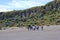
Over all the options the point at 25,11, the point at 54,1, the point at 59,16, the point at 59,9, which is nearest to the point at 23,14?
the point at 25,11

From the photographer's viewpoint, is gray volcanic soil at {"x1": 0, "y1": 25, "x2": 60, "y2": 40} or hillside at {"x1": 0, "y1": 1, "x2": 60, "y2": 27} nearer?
gray volcanic soil at {"x1": 0, "y1": 25, "x2": 60, "y2": 40}

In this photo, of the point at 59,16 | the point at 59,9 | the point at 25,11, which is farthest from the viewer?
the point at 25,11

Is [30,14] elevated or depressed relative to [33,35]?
depressed

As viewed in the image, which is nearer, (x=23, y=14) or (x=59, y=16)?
(x=59, y=16)

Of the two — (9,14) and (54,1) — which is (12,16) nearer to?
(9,14)

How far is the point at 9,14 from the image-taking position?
85312mm

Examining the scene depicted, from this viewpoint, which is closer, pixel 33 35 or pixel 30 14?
pixel 33 35

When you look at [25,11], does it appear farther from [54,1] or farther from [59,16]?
[59,16]

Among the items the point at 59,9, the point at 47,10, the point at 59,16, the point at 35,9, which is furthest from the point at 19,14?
the point at 59,16

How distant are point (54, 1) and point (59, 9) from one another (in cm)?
854

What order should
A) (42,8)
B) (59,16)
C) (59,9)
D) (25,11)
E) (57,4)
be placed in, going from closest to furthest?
(59,16) < (59,9) < (57,4) < (42,8) < (25,11)

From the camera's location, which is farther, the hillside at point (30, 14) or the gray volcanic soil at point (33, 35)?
the hillside at point (30, 14)

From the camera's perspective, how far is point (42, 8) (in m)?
78.4

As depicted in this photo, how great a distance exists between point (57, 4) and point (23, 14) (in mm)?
15370
